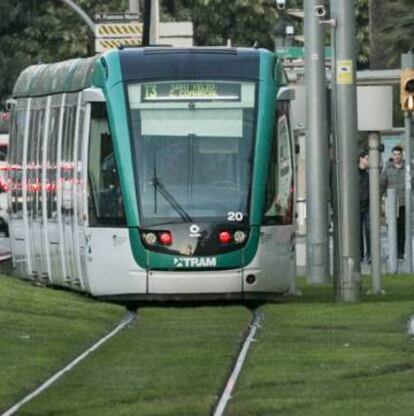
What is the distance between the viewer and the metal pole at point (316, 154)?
83.0 feet

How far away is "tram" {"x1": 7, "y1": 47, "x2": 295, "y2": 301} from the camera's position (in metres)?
20.3

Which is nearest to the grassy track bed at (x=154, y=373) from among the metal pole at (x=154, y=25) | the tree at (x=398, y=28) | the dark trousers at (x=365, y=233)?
the dark trousers at (x=365, y=233)

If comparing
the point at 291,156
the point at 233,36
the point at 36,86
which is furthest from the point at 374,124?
the point at 233,36

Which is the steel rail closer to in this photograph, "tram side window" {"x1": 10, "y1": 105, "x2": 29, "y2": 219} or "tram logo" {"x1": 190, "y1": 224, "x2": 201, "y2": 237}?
"tram logo" {"x1": 190, "y1": 224, "x2": 201, "y2": 237}

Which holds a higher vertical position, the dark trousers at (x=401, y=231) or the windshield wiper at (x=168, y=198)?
the windshield wiper at (x=168, y=198)

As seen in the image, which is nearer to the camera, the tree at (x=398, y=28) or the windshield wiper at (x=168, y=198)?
the windshield wiper at (x=168, y=198)

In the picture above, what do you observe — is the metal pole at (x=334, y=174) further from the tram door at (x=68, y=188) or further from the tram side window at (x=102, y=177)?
the tram door at (x=68, y=188)

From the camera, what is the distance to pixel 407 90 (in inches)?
1053

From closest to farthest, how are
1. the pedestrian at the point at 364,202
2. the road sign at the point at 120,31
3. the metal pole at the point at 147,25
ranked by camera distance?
1. the pedestrian at the point at 364,202
2. the metal pole at the point at 147,25
3. the road sign at the point at 120,31

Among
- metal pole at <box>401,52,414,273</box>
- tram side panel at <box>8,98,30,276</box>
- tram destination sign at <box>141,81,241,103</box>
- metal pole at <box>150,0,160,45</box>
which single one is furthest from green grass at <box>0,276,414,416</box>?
metal pole at <box>150,0,160,45</box>

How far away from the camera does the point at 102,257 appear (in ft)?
67.7

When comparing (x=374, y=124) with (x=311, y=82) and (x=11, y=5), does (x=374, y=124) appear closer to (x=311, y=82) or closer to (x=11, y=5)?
(x=311, y=82)

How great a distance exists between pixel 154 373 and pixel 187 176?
6962 millimetres

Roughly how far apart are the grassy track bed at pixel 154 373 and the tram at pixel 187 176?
1790 mm
